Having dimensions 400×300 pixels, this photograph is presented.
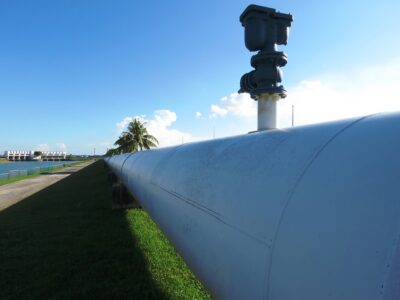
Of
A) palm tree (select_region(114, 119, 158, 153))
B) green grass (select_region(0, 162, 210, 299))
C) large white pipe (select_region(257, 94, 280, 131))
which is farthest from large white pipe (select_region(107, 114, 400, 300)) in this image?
palm tree (select_region(114, 119, 158, 153))

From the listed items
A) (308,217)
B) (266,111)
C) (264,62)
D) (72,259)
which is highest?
(264,62)

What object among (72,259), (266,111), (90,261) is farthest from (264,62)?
(72,259)

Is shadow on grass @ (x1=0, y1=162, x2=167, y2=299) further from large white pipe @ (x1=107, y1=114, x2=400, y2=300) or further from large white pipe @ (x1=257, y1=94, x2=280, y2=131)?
large white pipe @ (x1=107, y1=114, x2=400, y2=300)

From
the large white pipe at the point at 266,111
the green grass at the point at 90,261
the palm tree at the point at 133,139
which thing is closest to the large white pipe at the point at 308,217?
the large white pipe at the point at 266,111

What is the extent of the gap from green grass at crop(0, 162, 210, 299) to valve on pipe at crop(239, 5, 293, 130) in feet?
9.58

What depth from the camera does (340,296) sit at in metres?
0.92

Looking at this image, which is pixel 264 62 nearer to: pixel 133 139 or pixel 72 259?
pixel 72 259

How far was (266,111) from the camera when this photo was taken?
4281mm

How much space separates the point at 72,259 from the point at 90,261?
0.41 m

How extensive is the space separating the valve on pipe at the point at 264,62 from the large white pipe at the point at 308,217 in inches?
90.8

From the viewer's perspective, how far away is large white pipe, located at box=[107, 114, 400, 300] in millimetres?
878

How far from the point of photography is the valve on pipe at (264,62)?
418cm

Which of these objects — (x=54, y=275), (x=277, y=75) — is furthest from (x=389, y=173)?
(x=54, y=275)

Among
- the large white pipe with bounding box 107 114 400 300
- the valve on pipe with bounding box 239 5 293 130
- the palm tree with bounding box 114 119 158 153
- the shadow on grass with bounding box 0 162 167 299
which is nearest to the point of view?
the large white pipe with bounding box 107 114 400 300
